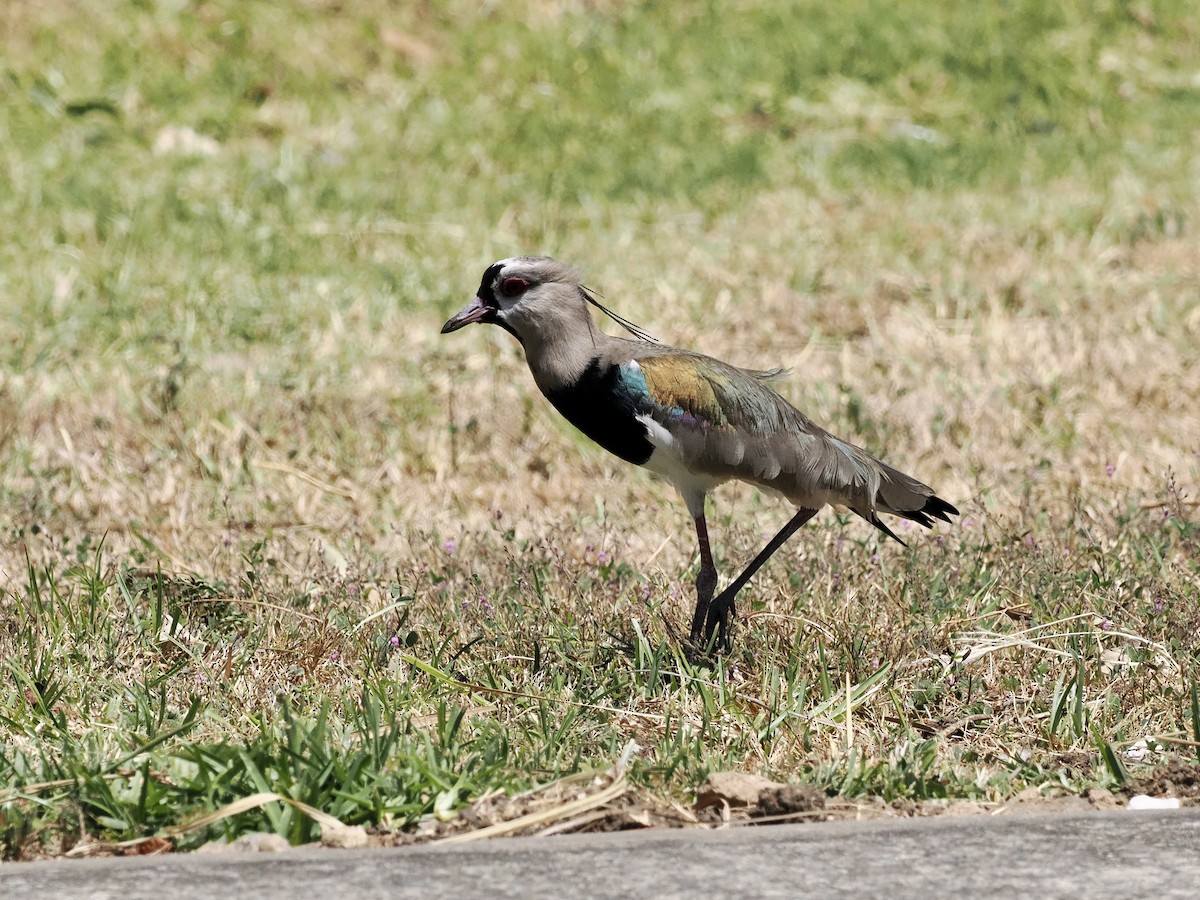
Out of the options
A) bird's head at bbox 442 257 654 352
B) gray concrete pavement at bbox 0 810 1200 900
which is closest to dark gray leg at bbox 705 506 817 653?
bird's head at bbox 442 257 654 352

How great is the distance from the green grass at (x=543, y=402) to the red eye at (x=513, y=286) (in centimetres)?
85

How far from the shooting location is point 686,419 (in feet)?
14.7

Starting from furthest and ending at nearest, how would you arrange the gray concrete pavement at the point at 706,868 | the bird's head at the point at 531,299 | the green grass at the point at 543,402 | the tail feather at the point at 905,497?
the tail feather at the point at 905,497 < the bird's head at the point at 531,299 < the green grass at the point at 543,402 < the gray concrete pavement at the point at 706,868

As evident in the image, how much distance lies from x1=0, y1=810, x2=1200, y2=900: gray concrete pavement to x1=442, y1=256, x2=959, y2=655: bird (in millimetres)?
1457

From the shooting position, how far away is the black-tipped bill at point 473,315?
4.60 metres

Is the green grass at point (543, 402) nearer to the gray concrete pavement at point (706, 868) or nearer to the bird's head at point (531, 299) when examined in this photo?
the gray concrete pavement at point (706, 868)

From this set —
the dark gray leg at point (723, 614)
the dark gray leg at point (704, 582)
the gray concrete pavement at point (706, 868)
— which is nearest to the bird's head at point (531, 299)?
the dark gray leg at point (704, 582)

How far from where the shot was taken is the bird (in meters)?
4.46

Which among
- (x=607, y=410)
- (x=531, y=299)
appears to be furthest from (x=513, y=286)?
(x=607, y=410)

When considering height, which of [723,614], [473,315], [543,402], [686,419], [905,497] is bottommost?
[723,614]

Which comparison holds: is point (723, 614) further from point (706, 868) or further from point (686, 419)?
point (706, 868)

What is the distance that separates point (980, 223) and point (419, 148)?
3.68 m

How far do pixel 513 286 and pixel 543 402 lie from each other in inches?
94.3

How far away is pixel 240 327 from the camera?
7668 millimetres
